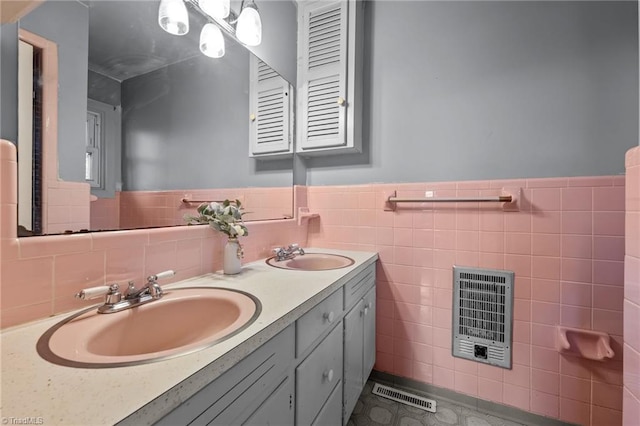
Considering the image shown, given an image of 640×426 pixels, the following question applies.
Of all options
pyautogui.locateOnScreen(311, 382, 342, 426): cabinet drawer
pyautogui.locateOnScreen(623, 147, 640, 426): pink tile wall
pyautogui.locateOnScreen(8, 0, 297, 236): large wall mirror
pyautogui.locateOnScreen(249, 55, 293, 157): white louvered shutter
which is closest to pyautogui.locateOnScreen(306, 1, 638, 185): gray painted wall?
pyautogui.locateOnScreen(249, 55, 293, 157): white louvered shutter

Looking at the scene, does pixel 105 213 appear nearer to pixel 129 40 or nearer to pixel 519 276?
pixel 129 40

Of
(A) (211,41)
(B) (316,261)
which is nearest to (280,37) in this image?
(A) (211,41)

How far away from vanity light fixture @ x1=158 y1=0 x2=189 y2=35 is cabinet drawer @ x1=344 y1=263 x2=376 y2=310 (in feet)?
4.09

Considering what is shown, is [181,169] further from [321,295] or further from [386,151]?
[386,151]

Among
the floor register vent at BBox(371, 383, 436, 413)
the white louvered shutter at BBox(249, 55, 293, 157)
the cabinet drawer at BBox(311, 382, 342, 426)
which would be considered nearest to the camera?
the cabinet drawer at BBox(311, 382, 342, 426)

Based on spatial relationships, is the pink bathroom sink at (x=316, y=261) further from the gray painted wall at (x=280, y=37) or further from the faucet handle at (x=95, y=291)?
the gray painted wall at (x=280, y=37)

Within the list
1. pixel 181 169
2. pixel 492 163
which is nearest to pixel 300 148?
pixel 181 169

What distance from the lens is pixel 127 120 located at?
90 cm

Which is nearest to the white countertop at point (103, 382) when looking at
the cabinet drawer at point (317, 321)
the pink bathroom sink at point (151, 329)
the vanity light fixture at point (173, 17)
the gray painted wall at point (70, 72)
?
the pink bathroom sink at point (151, 329)

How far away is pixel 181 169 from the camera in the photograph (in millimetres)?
1091

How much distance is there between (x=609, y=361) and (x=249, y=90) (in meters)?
2.19

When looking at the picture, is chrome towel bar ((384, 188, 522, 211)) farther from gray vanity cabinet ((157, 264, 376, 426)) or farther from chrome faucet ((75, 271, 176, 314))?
chrome faucet ((75, 271, 176, 314))

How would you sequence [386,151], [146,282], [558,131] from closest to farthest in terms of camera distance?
[146,282], [558,131], [386,151]

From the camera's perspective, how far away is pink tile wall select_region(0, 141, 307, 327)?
58 centimetres
